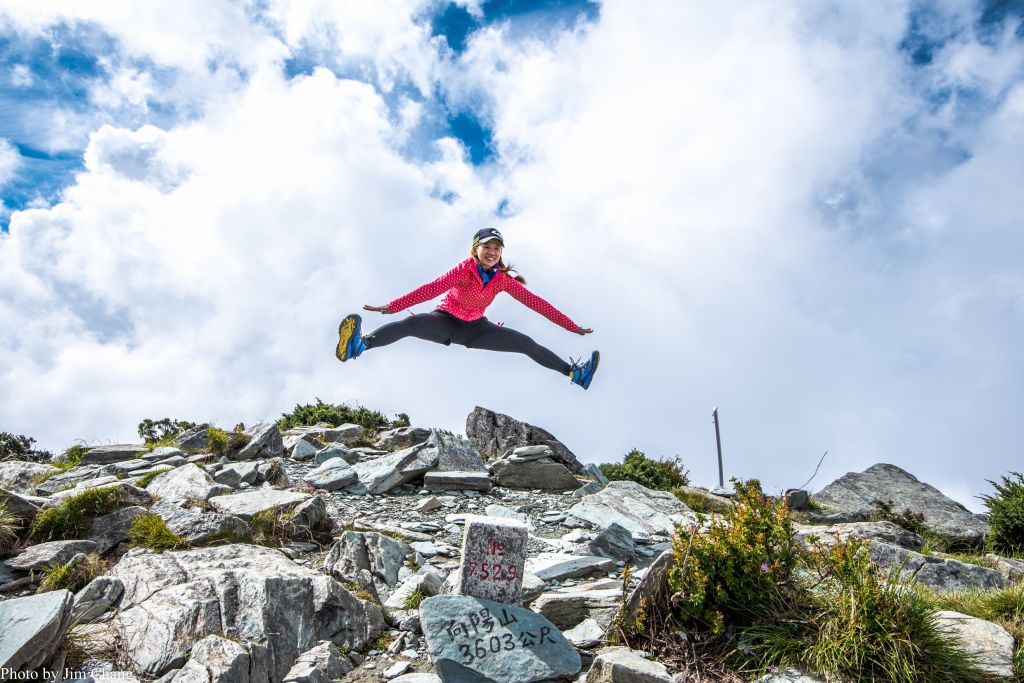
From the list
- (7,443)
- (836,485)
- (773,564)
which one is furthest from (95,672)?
(836,485)

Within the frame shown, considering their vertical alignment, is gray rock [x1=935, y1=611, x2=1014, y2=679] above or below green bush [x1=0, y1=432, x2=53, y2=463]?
below

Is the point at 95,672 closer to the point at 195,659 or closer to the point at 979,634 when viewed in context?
the point at 195,659

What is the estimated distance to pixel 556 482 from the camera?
13594 millimetres

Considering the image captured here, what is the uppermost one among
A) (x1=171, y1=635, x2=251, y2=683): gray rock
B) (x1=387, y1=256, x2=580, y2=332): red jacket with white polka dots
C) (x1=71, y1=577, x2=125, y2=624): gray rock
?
(x1=387, y1=256, x2=580, y2=332): red jacket with white polka dots

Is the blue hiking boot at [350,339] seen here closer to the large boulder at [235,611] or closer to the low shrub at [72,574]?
the large boulder at [235,611]

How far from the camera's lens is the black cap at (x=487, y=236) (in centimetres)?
947

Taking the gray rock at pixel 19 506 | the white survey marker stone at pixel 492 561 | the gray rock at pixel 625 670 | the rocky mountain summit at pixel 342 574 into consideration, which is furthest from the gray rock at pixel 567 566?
the gray rock at pixel 19 506

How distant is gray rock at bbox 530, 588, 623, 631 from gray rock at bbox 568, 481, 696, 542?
3.53 metres

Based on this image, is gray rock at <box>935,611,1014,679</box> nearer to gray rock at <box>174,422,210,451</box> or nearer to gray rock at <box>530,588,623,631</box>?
gray rock at <box>530,588,623,631</box>

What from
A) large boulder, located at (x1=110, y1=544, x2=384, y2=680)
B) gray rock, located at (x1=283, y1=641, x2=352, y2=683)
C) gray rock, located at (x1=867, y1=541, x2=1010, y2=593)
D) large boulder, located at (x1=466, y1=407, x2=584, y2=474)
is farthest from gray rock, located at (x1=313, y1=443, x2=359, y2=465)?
gray rock, located at (x1=867, y1=541, x2=1010, y2=593)

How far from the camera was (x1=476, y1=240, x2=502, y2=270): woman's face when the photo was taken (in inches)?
372

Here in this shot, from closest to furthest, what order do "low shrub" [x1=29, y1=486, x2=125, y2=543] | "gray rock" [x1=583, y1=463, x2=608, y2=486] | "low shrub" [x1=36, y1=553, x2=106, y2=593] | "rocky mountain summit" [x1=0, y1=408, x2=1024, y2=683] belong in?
"rocky mountain summit" [x1=0, y1=408, x2=1024, y2=683]
"low shrub" [x1=36, y1=553, x2=106, y2=593]
"low shrub" [x1=29, y1=486, x2=125, y2=543]
"gray rock" [x1=583, y1=463, x2=608, y2=486]

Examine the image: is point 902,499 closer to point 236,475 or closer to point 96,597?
point 236,475

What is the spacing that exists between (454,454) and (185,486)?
5.62 meters
